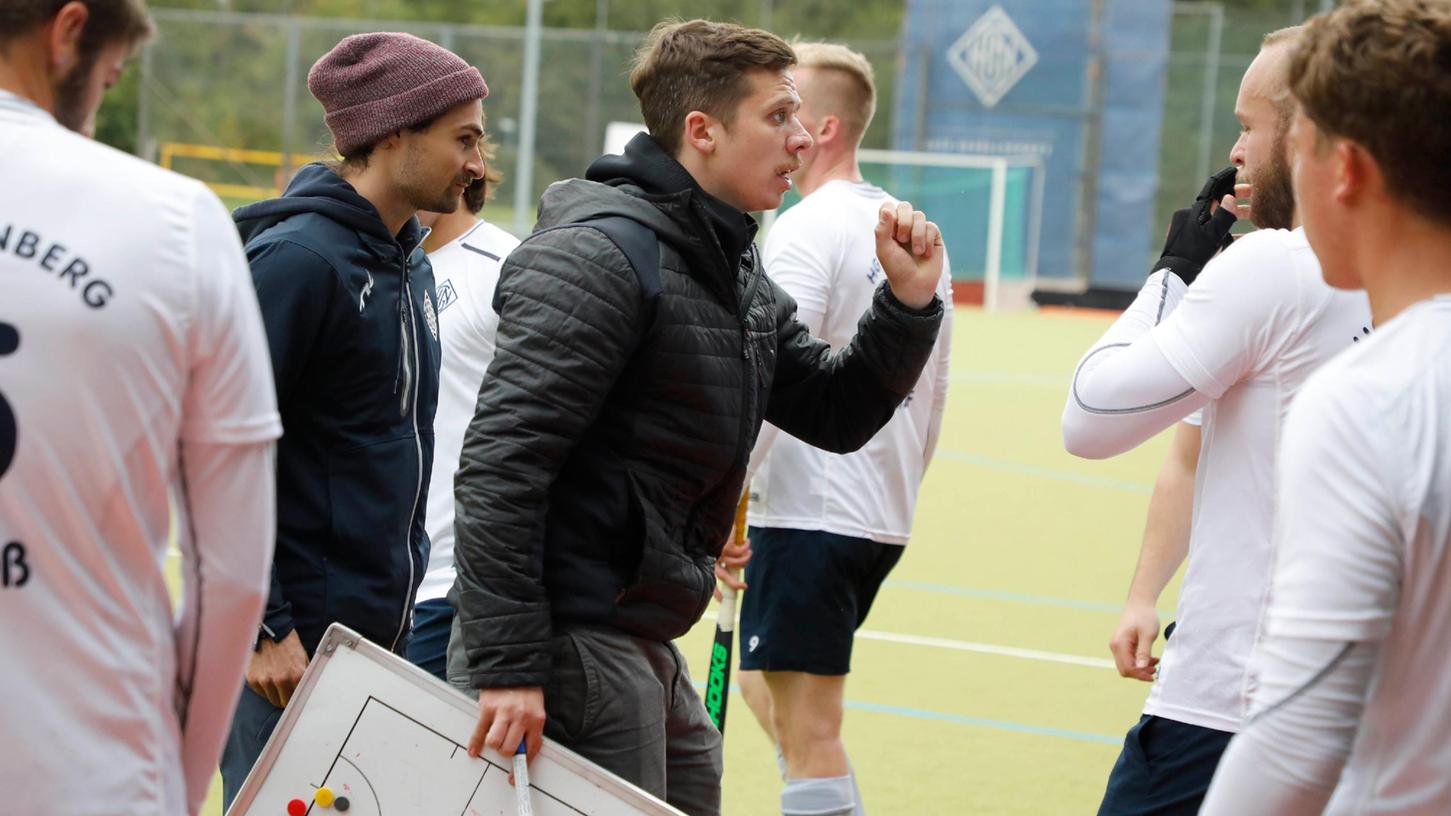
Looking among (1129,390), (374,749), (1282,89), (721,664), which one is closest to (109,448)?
(374,749)

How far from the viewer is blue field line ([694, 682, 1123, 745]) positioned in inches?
243

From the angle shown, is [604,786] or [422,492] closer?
[604,786]

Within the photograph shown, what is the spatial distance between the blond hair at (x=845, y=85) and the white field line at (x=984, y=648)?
3090 mm

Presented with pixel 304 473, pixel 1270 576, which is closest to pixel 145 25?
pixel 304 473

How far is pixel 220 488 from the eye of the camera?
199 cm

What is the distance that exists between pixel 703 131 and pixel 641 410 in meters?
0.57

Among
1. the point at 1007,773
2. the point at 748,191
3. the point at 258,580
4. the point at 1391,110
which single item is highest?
the point at 1391,110

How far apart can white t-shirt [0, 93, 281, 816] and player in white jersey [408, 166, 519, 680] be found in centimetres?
210

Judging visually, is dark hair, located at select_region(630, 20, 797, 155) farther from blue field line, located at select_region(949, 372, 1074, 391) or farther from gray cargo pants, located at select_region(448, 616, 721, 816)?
blue field line, located at select_region(949, 372, 1074, 391)

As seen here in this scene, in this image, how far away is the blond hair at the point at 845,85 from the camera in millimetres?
5074

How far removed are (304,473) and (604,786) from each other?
0.88 metres

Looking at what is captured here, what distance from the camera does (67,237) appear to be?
6.04 ft

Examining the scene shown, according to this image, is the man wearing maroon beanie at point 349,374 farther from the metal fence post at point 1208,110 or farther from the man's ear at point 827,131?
the metal fence post at point 1208,110

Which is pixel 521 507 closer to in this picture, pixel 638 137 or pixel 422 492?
pixel 422 492
